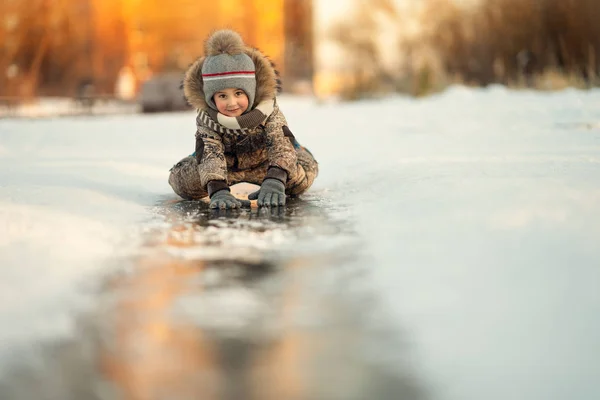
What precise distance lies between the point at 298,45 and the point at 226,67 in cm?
2196

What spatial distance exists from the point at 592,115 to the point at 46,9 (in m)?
14.6

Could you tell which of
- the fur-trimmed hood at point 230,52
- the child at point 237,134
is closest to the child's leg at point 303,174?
the child at point 237,134

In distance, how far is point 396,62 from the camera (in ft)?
41.6

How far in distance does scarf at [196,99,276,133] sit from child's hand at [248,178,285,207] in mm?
230

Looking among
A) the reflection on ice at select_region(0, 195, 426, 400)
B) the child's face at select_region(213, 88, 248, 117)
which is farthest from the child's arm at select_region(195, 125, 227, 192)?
the reflection on ice at select_region(0, 195, 426, 400)

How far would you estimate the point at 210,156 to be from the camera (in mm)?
2971

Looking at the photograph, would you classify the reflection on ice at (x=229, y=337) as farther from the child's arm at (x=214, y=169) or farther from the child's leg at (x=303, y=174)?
the child's leg at (x=303, y=174)

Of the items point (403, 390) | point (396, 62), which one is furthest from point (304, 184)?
point (396, 62)

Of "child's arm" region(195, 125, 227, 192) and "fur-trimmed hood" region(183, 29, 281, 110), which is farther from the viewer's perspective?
"fur-trimmed hood" region(183, 29, 281, 110)

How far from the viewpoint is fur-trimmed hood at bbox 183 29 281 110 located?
10.1 feet

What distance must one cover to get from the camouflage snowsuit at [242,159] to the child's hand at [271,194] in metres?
0.07

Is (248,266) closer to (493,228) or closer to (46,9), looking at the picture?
(493,228)

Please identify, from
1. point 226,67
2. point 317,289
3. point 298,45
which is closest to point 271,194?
point 226,67

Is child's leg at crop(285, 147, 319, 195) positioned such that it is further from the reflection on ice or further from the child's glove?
the reflection on ice
